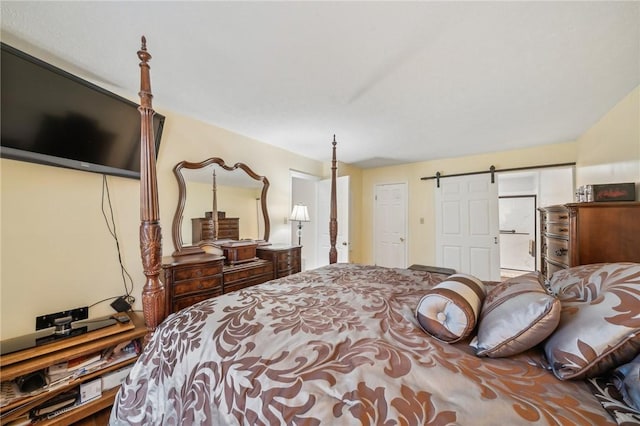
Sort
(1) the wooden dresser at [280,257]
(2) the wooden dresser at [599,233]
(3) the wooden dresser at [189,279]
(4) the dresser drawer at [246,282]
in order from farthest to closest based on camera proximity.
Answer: (1) the wooden dresser at [280,257] → (4) the dresser drawer at [246,282] → (3) the wooden dresser at [189,279] → (2) the wooden dresser at [599,233]

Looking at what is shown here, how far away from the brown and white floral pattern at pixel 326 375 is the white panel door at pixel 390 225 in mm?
3416

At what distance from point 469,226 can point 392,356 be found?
3.81 metres

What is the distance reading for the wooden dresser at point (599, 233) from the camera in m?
1.60

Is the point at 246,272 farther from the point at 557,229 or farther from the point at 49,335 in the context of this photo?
the point at 557,229

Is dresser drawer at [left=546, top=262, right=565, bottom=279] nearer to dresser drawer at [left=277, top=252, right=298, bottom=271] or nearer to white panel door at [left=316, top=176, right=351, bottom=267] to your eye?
white panel door at [left=316, top=176, right=351, bottom=267]

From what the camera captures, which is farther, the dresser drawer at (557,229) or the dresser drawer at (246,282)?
the dresser drawer at (246,282)

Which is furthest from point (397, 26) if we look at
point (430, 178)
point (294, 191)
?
point (294, 191)

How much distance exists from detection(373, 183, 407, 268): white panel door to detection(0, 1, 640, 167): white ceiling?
6.97 ft

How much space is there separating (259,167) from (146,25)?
195 cm

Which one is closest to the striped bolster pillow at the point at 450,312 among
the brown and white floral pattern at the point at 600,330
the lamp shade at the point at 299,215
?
the brown and white floral pattern at the point at 600,330

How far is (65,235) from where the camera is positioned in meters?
1.67

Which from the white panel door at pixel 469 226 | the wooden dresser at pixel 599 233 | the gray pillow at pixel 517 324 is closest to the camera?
the gray pillow at pixel 517 324

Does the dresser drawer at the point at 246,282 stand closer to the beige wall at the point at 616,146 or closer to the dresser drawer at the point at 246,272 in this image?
the dresser drawer at the point at 246,272

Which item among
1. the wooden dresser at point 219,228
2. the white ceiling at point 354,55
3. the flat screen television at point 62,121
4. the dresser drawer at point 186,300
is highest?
the white ceiling at point 354,55
